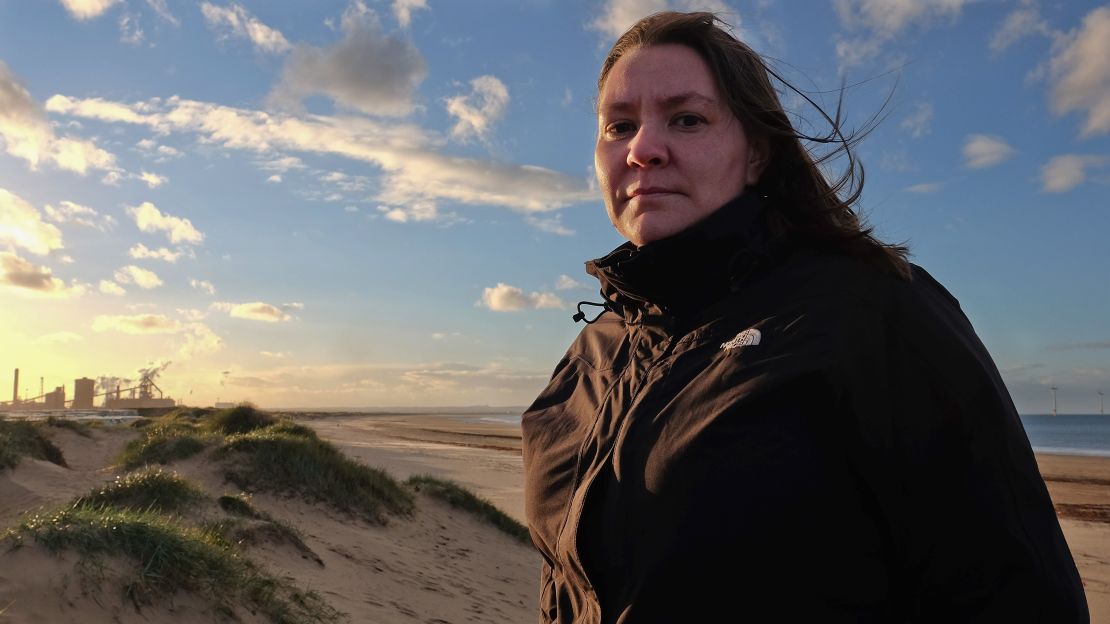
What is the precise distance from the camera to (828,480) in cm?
133

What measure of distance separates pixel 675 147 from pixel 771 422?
674mm

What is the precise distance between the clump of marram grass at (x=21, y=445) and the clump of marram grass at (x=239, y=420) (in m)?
2.95

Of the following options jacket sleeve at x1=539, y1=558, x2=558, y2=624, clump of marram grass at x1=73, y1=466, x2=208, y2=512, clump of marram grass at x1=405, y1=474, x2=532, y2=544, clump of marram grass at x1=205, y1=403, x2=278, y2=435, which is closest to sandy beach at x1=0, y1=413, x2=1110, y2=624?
clump of marram grass at x1=405, y1=474, x2=532, y2=544

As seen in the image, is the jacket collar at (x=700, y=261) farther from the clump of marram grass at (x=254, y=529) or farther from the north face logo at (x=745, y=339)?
the clump of marram grass at (x=254, y=529)

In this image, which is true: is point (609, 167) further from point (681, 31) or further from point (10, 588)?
point (10, 588)

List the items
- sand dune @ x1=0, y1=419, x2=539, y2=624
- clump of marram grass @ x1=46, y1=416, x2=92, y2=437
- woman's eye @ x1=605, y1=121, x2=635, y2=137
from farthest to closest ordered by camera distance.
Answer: clump of marram grass @ x1=46, y1=416, x2=92, y2=437 < sand dune @ x1=0, y1=419, x2=539, y2=624 < woman's eye @ x1=605, y1=121, x2=635, y2=137

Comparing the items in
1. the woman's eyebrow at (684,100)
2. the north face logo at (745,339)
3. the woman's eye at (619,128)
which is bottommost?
the north face logo at (745,339)

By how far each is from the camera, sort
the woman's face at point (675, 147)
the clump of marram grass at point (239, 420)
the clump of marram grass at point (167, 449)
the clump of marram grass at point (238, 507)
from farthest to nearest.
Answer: the clump of marram grass at point (239, 420), the clump of marram grass at point (167, 449), the clump of marram grass at point (238, 507), the woman's face at point (675, 147)

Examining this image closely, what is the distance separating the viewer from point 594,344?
7.16 ft

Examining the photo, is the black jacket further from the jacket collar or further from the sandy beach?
the sandy beach

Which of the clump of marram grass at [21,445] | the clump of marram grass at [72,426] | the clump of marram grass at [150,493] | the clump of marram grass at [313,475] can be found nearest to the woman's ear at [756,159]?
the clump of marram grass at [150,493]

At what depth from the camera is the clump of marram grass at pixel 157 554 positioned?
4113 millimetres

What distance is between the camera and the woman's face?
1738mm

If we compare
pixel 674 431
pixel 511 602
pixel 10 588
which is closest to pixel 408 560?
pixel 511 602
